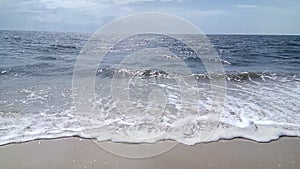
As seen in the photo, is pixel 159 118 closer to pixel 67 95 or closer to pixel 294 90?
pixel 67 95

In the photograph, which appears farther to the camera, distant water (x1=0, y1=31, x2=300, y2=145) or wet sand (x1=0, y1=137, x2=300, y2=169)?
distant water (x1=0, y1=31, x2=300, y2=145)

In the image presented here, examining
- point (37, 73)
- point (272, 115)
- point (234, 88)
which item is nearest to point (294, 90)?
point (234, 88)

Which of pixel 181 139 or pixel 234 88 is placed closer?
pixel 181 139

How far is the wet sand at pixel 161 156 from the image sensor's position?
3867mm

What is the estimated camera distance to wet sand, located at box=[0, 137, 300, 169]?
387cm

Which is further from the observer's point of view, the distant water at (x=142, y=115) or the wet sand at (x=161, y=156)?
the distant water at (x=142, y=115)

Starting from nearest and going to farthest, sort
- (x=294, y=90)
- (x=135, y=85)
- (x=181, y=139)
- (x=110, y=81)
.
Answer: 1. (x=181, y=139)
2. (x=294, y=90)
3. (x=135, y=85)
4. (x=110, y=81)

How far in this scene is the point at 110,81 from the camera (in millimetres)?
10344

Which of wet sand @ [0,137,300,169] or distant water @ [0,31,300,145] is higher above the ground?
distant water @ [0,31,300,145]

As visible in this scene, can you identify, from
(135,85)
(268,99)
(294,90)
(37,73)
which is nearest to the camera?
(268,99)

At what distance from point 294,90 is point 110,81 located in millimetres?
5705

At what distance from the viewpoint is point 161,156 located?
4156 mm

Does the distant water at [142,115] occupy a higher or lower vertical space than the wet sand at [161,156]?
higher

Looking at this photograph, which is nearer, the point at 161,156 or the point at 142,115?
the point at 161,156
